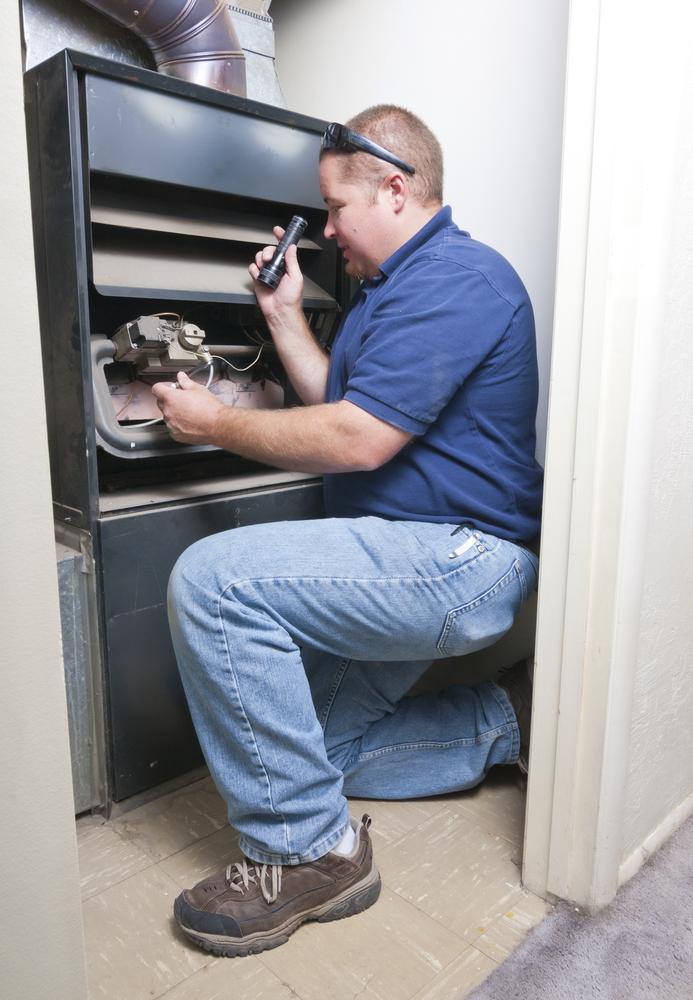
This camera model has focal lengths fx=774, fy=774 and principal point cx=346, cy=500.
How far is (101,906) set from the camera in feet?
3.82

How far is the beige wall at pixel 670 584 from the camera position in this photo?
1061 mm

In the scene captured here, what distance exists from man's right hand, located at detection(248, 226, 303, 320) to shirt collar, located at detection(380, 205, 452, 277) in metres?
0.18

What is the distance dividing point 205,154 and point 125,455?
545 mm

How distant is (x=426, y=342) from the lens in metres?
1.18

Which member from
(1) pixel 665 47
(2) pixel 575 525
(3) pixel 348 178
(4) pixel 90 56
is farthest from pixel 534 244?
(4) pixel 90 56

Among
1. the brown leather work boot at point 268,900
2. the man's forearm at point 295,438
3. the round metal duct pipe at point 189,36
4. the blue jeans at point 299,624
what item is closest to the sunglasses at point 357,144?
the round metal duct pipe at point 189,36

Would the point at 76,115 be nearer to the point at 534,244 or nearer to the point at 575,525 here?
the point at 534,244

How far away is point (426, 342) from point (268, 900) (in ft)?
2.79

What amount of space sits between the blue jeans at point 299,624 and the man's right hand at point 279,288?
48 cm

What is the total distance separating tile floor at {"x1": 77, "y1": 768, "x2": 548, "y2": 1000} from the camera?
103 cm

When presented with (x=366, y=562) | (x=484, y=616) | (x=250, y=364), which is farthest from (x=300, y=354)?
(x=484, y=616)

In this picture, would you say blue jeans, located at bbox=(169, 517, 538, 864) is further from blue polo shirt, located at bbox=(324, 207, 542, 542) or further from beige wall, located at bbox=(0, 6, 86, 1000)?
beige wall, located at bbox=(0, 6, 86, 1000)

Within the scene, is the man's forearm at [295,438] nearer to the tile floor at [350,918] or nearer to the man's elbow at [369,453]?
the man's elbow at [369,453]

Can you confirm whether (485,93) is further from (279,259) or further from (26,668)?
(26,668)
